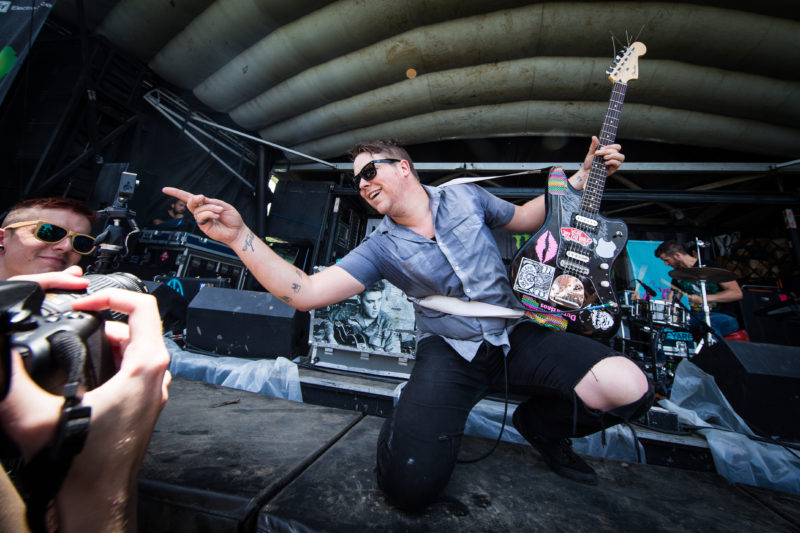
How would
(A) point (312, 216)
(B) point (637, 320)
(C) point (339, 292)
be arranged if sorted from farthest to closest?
(A) point (312, 216)
(B) point (637, 320)
(C) point (339, 292)

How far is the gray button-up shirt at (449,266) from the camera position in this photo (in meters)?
1.43

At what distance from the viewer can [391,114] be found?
4.46 m

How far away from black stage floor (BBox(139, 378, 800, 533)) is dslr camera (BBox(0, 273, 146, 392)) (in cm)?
70

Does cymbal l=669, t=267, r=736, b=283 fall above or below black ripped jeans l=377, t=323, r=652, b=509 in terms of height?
above

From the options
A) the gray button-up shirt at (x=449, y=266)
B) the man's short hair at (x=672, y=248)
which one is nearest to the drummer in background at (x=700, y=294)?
the man's short hair at (x=672, y=248)

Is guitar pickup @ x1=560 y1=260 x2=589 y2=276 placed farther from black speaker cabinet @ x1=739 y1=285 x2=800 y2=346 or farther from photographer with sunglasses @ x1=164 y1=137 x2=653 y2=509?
black speaker cabinet @ x1=739 y1=285 x2=800 y2=346

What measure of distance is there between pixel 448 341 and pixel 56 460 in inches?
50.3

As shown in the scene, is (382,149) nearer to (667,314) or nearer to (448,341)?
(448,341)

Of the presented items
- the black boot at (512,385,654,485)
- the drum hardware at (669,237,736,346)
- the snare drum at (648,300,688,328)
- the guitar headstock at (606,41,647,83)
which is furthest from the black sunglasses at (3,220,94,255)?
the drum hardware at (669,237,736,346)

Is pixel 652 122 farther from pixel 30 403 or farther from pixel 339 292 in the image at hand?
pixel 30 403

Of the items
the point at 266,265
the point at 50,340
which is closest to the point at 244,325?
the point at 266,265

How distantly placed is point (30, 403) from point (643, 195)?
20.3 feet

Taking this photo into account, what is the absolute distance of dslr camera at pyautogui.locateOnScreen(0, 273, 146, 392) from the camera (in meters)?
0.36

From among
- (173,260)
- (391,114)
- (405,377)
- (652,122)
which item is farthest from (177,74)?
(652,122)
